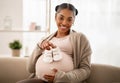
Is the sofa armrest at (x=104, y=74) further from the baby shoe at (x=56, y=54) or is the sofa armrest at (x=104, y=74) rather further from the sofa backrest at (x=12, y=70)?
the sofa backrest at (x=12, y=70)

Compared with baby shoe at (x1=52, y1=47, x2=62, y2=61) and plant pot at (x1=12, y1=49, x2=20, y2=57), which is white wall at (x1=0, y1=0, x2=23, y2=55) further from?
baby shoe at (x1=52, y1=47, x2=62, y2=61)

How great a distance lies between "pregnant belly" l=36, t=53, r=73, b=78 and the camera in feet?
4.61

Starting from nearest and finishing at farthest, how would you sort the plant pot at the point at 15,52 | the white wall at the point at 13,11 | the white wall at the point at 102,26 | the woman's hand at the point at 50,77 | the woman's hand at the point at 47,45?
the woman's hand at the point at 50,77 < the woman's hand at the point at 47,45 < the white wall at the point at 102,26 < the plant pot at the point at 15,52 < the white wall at the point at 13,11

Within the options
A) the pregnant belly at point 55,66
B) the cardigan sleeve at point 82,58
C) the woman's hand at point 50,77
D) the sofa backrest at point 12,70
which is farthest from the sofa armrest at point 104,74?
the sofa backrest at point 12,70

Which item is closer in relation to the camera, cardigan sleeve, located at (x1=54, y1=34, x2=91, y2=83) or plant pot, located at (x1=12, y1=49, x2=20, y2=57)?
cardigan sleeve, located at (x1=54, y1=34, x2=91, y2=83)

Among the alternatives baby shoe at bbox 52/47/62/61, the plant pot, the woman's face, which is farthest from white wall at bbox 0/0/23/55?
baby shoe at bbox 52/47/62/61

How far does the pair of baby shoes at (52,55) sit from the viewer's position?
1.41m

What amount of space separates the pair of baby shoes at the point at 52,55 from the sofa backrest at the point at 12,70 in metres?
0.42

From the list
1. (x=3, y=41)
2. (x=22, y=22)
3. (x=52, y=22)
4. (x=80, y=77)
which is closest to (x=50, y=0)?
(x=52, y=22)

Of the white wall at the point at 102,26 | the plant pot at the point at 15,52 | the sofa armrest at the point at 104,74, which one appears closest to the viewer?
the sofa armrest at the point at 104,74

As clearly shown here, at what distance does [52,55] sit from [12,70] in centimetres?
56

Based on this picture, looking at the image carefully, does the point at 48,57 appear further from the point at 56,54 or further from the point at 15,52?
the point at 15,52

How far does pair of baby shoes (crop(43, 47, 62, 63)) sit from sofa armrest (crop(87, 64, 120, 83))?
1.26 ft

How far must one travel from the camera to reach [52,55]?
1430 mm
